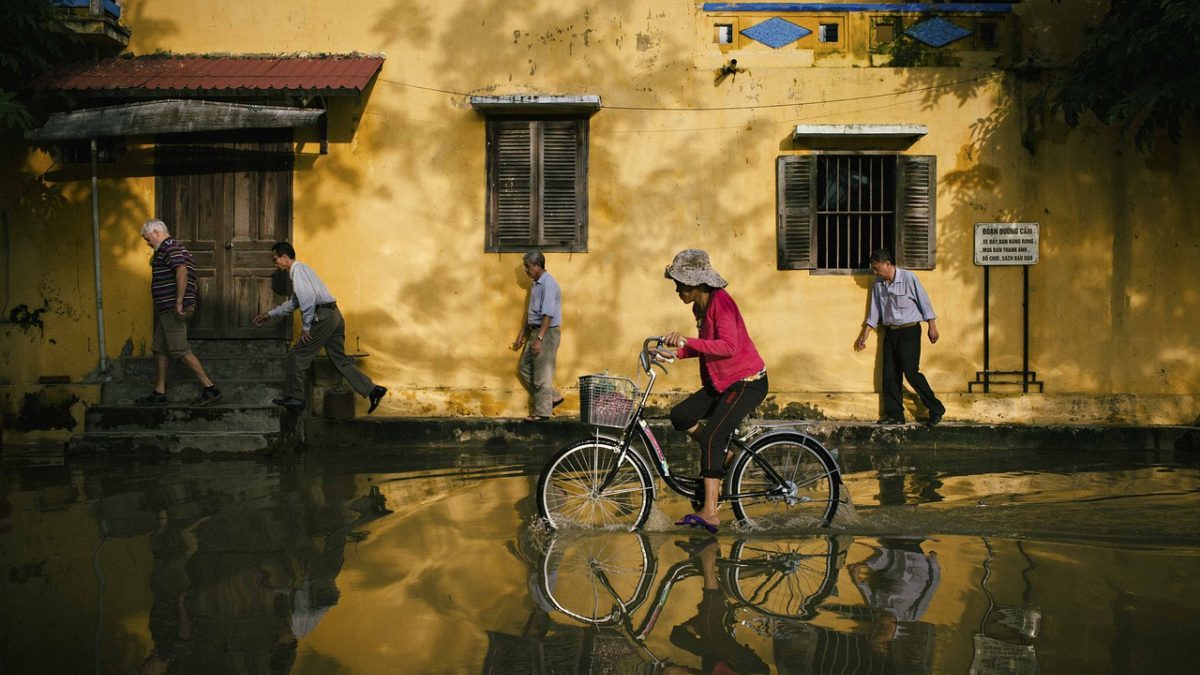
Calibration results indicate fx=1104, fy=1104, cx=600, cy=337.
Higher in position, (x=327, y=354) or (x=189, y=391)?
(x=327, y=354)

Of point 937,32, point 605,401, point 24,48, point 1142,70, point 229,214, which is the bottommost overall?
point 605,401

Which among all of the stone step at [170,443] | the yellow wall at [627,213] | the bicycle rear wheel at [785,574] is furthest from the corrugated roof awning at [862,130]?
the stone step at [170,443]

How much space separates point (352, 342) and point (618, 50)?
421 centimetres

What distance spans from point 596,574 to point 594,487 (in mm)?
935

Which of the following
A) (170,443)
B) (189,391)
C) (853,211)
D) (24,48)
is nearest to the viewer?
(170,443)

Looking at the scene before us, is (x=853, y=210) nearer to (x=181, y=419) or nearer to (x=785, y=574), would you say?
(x=785, y=574)

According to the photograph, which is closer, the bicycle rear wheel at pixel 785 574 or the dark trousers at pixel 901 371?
the bicycle rear wheel at pixel 785 574

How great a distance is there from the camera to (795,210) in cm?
1167

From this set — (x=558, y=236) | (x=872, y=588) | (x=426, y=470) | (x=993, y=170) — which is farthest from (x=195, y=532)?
(x=993, y=170)

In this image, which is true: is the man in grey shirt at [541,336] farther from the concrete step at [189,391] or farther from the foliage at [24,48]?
the foliage at [24,48]

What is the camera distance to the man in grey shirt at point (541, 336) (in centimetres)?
1122

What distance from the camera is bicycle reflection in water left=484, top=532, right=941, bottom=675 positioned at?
4.40 meters

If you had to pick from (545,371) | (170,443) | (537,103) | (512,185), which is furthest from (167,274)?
(537,103)

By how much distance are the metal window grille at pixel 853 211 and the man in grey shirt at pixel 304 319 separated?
5.11 metres
